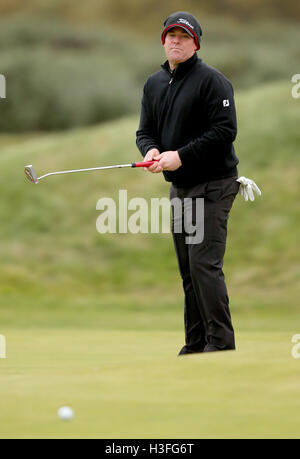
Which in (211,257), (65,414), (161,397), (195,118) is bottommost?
(65,414)

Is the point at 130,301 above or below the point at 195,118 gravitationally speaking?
above

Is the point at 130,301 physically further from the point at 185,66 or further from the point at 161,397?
the point at 161,397

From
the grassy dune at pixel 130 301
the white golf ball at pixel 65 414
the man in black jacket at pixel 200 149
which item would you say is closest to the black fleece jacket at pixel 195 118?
the man in black jacket at pixel 200 149

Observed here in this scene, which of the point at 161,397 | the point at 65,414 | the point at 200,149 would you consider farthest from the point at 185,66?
the point at 65,414

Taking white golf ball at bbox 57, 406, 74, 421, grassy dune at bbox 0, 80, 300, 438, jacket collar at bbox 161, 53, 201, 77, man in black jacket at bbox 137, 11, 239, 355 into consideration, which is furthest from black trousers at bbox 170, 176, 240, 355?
white golf ball at bbox 57, 406, 74, 421

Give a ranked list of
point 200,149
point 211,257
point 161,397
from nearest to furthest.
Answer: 1. point 161,397
2. point 200,149
3. point 211,257

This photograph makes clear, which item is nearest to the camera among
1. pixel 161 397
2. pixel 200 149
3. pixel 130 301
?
pixel 161 397

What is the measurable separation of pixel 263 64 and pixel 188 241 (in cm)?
1515

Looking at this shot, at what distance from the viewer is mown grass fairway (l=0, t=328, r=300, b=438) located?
8.18 ft

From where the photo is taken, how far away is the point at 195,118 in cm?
414

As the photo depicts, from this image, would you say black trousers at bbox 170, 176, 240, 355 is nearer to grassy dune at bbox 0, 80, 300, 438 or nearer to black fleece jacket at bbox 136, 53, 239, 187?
black fleece jacket at bbox 136, 53, 239, 187

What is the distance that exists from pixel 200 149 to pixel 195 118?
201mm

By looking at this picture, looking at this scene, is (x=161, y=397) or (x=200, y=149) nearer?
(x=161, y=397)
